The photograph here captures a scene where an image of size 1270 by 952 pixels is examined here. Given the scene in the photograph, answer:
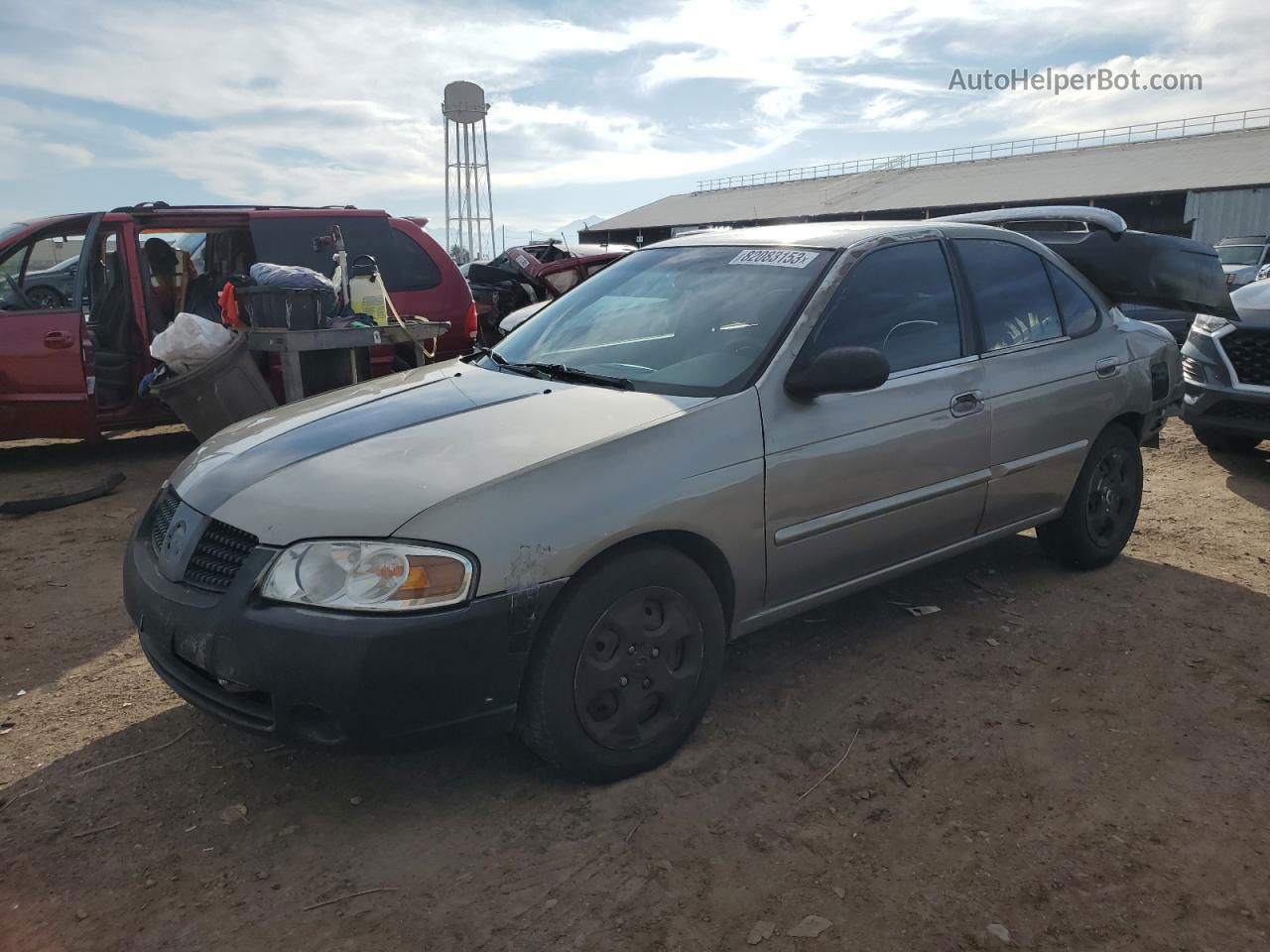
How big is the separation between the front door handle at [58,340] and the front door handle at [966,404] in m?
5.87

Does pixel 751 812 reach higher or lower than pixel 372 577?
lower

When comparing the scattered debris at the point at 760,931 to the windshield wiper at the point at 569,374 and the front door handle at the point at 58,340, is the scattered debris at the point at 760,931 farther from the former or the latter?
the front door handle at the point at 58,340

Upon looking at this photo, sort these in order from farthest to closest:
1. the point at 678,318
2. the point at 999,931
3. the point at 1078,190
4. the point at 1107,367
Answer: the point at 1078,190 < the point at 1107,367 < the point at 678,318 < the point at 999,931

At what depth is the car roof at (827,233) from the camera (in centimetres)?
368

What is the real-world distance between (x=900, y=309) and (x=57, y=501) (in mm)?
5287

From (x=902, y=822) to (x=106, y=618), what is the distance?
3.47m

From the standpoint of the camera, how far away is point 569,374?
3406 millimetres

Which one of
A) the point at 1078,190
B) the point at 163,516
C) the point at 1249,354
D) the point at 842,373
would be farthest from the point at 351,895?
the point at 1078,190

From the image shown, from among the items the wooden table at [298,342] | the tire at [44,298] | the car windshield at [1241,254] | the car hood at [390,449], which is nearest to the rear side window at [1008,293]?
the car hood at [390,449]

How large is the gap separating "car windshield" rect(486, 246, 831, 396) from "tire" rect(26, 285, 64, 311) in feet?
15.9

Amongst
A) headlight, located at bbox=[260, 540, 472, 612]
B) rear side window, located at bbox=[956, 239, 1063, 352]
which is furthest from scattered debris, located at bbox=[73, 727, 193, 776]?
rear side window, located at bbox=[956, 239, 1063, 352]

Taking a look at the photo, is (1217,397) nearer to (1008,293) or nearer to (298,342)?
(1008,293)

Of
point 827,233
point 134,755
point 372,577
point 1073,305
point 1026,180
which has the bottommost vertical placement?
point 134,755

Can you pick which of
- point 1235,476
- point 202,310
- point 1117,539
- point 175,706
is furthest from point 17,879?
point 1235,476
